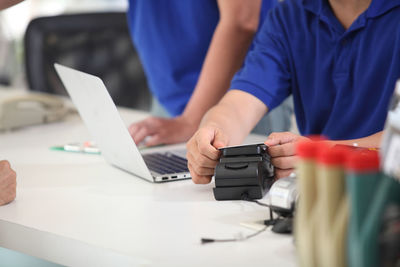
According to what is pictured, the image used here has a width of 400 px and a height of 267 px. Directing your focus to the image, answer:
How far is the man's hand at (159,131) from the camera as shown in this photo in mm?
1695

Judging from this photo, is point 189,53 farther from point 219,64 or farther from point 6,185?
point 6,185

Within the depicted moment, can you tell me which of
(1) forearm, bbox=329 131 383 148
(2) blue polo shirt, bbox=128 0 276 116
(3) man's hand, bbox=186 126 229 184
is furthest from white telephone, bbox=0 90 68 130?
(1) forearm, bbox=329 131 383 148

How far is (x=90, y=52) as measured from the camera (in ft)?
9.31

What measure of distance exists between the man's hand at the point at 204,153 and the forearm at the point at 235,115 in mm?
102

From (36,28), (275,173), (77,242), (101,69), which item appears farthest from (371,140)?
Result: (36,28)

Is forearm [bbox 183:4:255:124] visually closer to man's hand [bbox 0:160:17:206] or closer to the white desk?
the white desk

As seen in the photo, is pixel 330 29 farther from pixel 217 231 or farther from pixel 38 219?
pixel 38 219

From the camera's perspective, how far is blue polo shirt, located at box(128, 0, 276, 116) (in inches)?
78.7

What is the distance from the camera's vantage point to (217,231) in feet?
3.31

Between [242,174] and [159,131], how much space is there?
60 centimetres

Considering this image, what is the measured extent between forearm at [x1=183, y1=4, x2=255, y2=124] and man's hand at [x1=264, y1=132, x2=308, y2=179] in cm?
62

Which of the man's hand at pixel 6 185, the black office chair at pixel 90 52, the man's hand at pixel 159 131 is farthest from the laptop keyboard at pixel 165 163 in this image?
the black office chair at pixel 90 52

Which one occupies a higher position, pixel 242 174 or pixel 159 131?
pixel 242 174

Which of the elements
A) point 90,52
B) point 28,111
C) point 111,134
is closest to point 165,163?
point 111,134
